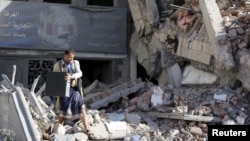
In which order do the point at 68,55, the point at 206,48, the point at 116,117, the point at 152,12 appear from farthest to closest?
the point at 152,12 → the point at 206,48 → the point at 116,117 → the point at 68,55

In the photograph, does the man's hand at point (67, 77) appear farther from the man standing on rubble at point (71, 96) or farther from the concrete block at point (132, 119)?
the concrete block at point (132, 119)

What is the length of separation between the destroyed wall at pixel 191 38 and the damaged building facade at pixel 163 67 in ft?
0.06

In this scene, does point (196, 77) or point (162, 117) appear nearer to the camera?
point (162, 117)

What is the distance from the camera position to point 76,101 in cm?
812

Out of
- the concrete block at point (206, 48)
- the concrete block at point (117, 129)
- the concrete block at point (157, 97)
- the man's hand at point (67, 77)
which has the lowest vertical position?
the concrete block at point (117, 129)

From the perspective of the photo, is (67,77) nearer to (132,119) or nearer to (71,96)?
(71,96)

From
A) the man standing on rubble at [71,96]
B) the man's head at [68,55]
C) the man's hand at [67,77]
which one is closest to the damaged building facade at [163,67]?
the man standing on rubble at [71,96]

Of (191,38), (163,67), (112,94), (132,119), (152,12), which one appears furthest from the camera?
(152,12)

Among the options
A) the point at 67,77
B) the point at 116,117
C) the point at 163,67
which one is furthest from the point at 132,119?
the point at 163,67

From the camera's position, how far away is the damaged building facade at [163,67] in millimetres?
8789

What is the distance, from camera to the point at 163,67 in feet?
40.9

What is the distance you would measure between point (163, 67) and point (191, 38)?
165 centimetres

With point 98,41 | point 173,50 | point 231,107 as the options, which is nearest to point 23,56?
point 98,41

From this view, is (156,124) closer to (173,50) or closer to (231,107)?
(231,107)
